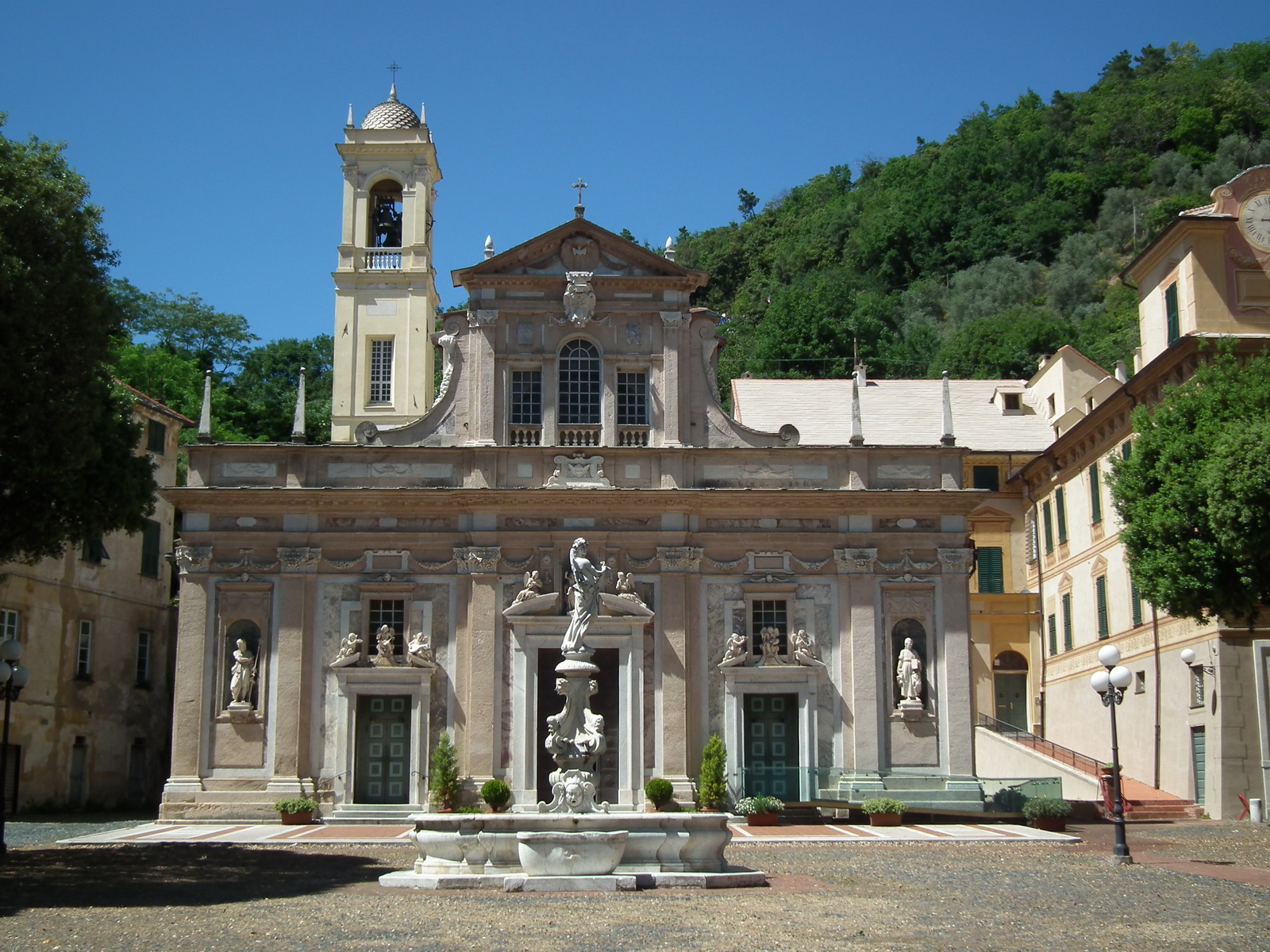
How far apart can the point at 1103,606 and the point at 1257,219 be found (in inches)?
427

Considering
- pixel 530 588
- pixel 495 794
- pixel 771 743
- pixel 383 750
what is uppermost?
pixel 530 588

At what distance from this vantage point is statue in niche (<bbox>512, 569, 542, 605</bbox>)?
30188 mm

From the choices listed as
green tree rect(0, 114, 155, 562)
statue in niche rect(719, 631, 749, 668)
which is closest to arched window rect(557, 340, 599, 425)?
statue in niche rect(719, 631, 749, 668)

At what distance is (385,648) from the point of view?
30266 mm

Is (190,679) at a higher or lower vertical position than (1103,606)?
lower

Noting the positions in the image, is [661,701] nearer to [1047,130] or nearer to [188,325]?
[188,325]

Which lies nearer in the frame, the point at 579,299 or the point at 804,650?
the point at 804,650

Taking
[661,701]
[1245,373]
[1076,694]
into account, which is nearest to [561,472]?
[661,701]

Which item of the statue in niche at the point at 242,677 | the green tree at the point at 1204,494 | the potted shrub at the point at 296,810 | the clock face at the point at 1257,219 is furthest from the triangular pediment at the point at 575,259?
the clock face at the point at 1257,219

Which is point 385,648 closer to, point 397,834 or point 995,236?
point 397,834

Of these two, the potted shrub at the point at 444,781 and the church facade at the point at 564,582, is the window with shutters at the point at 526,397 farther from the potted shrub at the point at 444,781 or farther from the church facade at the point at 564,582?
the potted shrub at the point at 444,781

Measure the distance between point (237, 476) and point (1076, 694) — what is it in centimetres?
2406

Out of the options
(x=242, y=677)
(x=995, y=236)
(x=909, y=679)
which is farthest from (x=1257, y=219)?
(x=995, y=236)

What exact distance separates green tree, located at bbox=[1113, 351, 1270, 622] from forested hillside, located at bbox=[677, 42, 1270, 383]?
1383 inches
